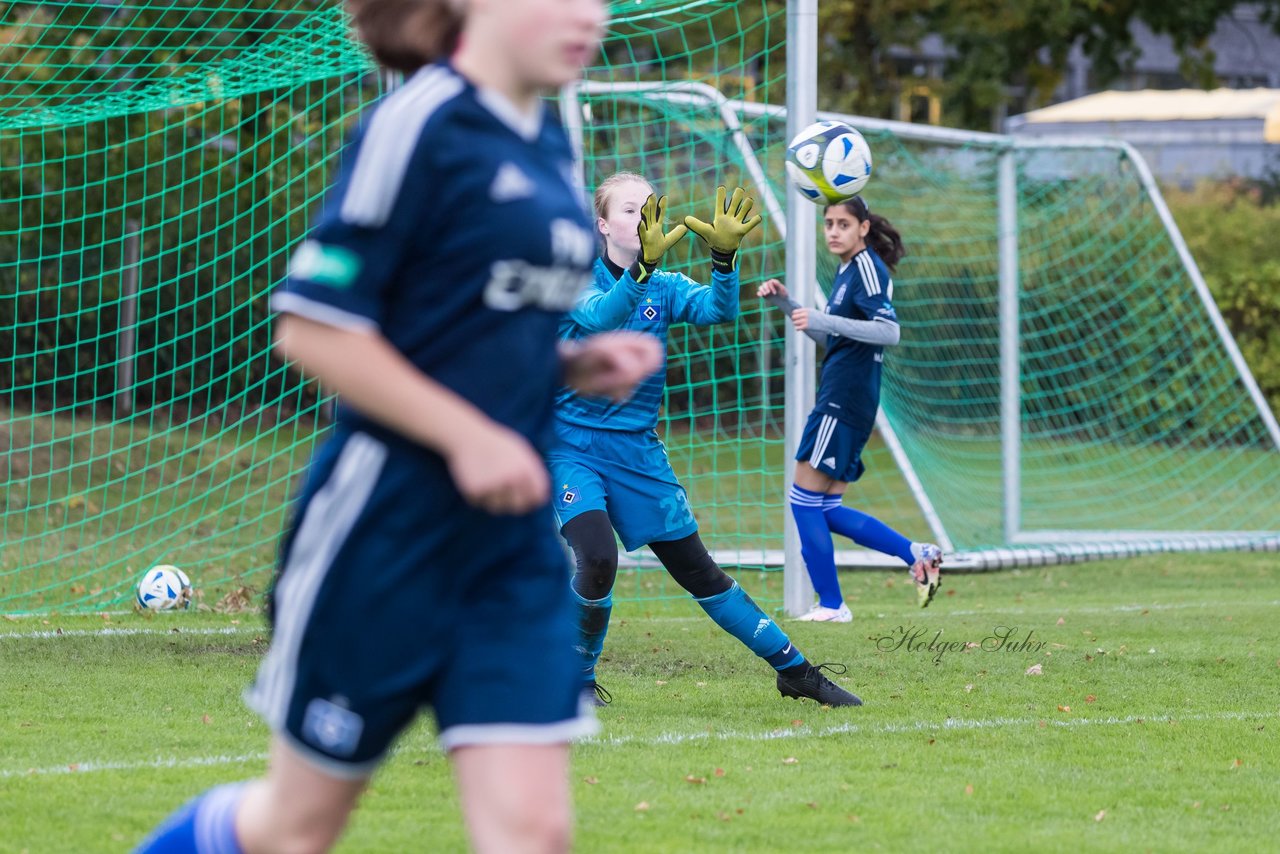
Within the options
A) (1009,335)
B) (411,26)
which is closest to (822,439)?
A: (1009,335)

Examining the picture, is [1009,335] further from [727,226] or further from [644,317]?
[727,226]

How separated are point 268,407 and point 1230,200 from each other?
14.9 m

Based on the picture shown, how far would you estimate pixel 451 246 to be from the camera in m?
2.36

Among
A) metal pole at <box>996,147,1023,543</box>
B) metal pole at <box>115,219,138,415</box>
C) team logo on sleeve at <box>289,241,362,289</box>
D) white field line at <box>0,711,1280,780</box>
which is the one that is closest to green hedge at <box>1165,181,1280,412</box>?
metal pole at <box>996,147,1023,543</box>

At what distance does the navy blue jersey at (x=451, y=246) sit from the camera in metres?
2.29

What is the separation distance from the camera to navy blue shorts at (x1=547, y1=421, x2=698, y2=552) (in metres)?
5.63

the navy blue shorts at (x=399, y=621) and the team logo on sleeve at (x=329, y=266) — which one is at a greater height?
the team logo on sleeve at (x=329, y=266)

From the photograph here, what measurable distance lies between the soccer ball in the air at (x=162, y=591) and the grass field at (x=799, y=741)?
0.12m

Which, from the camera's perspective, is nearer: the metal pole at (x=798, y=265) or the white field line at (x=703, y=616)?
the white field line at (x=703, y=616)

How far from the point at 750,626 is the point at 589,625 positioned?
0.55 metres

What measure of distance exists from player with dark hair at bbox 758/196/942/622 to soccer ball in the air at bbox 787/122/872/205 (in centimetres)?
31

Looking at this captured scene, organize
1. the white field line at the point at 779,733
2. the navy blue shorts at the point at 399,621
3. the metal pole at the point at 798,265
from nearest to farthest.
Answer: the navy blue shorts at the point at 399,621 → the white field line at the point at 779,733 → the metal pole at the point at 798,265

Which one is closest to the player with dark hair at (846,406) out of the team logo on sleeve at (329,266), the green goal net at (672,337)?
the green goal net at (672,337)

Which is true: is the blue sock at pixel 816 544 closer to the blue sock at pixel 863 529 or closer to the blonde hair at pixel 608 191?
the blue sock at pixel 863 529
